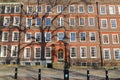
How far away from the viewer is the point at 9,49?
36562 mm

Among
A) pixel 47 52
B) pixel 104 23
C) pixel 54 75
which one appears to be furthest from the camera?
pixel 104 23

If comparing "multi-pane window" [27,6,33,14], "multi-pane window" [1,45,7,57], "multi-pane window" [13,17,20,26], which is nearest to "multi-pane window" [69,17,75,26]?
"multi-pane window" [27,6,33,14]

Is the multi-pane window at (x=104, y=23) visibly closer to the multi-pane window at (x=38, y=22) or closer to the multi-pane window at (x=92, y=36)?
the multi-pane window at (x=92, y=36)

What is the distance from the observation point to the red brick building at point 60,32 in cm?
3634

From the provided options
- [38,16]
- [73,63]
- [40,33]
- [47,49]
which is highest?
[38,16]

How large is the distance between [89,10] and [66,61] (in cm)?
1035

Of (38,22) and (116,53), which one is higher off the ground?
(38,22)

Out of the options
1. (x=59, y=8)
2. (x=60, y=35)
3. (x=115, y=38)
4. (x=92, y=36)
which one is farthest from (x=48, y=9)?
(x=115, y=38)

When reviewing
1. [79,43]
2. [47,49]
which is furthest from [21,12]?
[79,43]

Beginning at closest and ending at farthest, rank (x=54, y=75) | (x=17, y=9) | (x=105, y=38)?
(x=54, y=75) < (x=105, y=38) < (x=17, y=9)

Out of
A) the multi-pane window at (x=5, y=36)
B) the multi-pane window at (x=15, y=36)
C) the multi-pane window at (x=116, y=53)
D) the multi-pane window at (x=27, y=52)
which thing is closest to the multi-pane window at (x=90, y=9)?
the multi-pane window at (x=116, y=53)

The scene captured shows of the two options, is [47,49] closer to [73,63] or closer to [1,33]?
[73,63]

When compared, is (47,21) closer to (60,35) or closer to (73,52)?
(60,35)

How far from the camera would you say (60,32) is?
3712 centimetres
